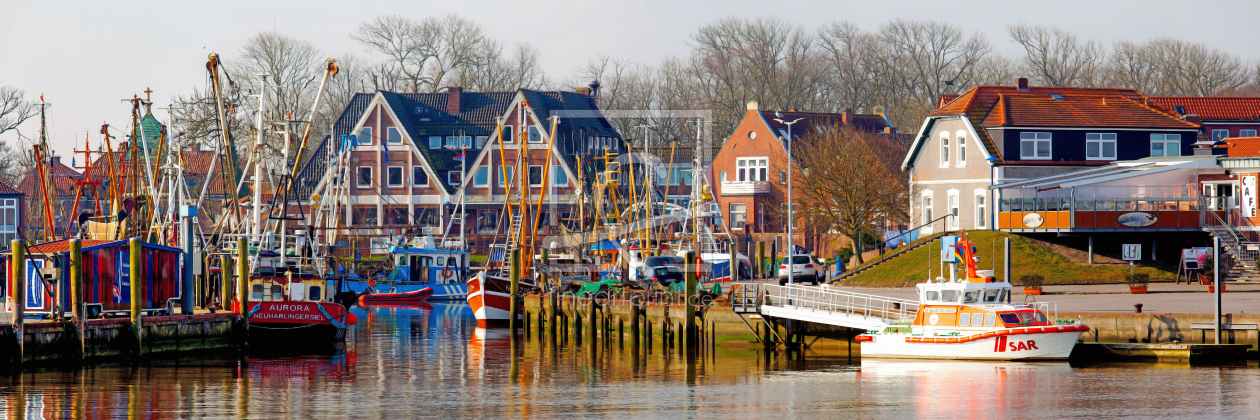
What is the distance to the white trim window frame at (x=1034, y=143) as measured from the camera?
54406mm

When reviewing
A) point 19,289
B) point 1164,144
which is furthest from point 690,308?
point 1164,144

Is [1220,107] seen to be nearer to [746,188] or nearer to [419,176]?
[746,188]

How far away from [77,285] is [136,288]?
6.24 feet

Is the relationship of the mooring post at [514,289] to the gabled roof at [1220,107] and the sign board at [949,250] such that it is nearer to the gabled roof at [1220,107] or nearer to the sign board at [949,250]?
the sign board at [949,250]

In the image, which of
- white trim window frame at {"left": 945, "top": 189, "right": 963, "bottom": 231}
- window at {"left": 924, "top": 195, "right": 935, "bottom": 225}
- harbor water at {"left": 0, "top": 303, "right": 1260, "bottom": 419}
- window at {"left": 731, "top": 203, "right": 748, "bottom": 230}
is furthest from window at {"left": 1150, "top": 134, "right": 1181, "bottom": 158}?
window at {"left": 731, "top": 203, "right": 748, "bottom": 230}

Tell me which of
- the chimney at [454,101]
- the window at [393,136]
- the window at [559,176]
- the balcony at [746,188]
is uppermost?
the chimney at [454,101]

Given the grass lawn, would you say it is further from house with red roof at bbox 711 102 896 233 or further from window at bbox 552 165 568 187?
window at bbox 552 165 568 187

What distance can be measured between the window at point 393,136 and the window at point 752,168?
2095 cm

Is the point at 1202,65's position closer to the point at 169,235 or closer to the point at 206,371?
the point at 169,235

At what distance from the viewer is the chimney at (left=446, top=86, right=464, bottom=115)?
284 feet

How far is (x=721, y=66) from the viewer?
94562mm

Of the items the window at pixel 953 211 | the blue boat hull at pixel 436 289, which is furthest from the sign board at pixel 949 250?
the blue boat hull at pixel 436 289

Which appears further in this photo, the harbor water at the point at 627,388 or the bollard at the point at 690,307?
the bollard at the point at 690,307

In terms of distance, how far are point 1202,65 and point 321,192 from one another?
60024 millimetres
